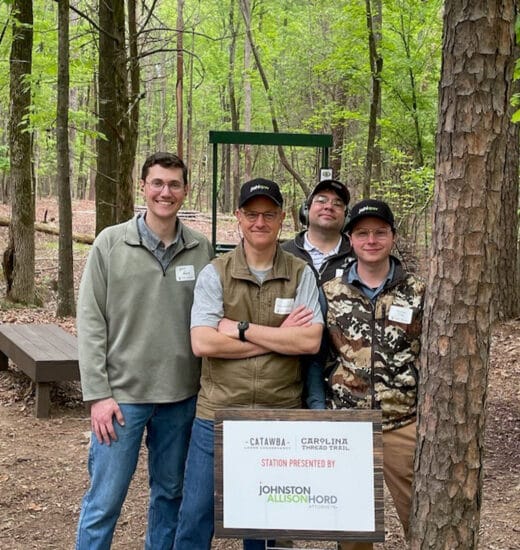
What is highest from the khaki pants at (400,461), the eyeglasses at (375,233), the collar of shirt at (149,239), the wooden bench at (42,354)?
the eyeglasses at (375,233)

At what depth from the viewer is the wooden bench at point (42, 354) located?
585cm

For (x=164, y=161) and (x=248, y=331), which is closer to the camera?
(x=248, y=331)

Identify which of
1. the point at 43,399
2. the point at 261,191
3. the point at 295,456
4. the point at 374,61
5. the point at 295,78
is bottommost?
the point at 43,399

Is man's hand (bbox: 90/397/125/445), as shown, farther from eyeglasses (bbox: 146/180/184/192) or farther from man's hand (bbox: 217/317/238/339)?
eyeglasses (bbox: 146/180/184/192)

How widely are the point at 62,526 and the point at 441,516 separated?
265cm

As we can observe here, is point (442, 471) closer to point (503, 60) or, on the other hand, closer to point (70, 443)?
point (503, 60)

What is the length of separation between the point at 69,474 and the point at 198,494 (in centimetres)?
237

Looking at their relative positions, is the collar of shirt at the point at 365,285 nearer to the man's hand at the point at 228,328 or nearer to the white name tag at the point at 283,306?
the white name tag at the point at 283,306

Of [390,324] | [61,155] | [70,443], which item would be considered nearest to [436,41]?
[61,155]

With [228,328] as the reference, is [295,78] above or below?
above

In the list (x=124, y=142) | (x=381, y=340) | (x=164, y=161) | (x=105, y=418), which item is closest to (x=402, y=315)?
(x=381, y=340)

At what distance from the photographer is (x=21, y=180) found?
33.6 ft

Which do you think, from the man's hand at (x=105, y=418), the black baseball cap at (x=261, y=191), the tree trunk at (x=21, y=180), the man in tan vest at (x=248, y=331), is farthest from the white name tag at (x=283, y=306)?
the tree trunk at (x=21, y=180)

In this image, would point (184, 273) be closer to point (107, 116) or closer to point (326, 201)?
point (326, 201)
